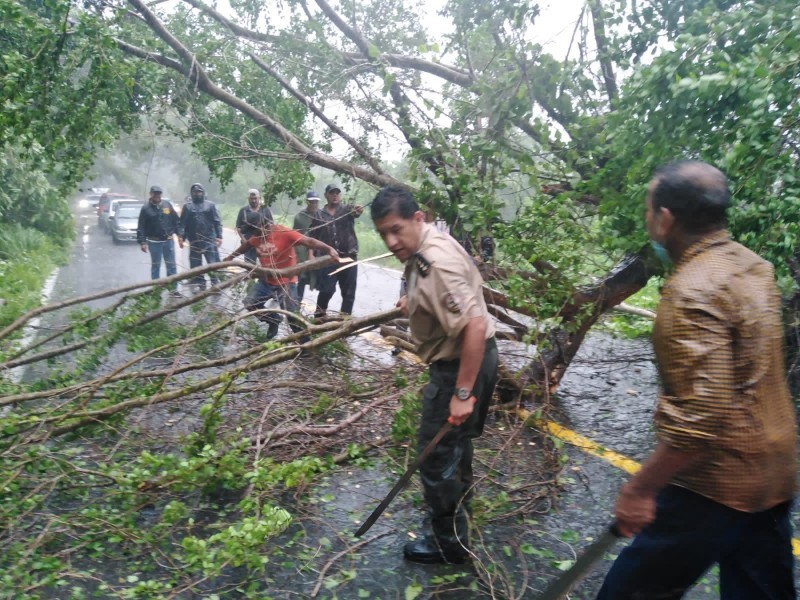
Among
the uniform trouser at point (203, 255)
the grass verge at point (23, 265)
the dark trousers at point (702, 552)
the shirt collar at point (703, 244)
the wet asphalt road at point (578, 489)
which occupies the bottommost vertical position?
the wet asphalt road at point (578, 489)

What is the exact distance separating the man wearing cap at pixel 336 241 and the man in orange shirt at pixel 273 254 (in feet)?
1.81

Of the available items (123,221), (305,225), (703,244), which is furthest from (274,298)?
(123,221)

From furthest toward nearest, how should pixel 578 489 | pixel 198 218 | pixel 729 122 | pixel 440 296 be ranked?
pixel 198 218, pixel 578 489, pixel 729 122, pixel 440 296

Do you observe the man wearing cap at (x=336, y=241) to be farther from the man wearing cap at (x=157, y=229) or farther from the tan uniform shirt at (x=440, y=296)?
the tan uniform shirt at (x=440, y=296)

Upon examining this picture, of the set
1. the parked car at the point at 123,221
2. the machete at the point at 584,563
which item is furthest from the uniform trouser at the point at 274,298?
the parked car at the point at 123,221

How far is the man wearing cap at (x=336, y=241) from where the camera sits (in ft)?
25.3

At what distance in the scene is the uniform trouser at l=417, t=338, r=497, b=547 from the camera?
315 centimetres

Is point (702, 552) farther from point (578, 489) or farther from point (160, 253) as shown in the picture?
point (160, 253)

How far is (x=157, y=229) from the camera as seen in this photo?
11055 mm

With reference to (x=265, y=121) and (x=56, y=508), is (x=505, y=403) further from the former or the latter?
(x=265, y=121)

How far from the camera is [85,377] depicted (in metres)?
6.00

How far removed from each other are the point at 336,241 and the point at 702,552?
616 cm

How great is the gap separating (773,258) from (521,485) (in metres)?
1.90

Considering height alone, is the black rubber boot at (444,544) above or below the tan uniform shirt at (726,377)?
below
